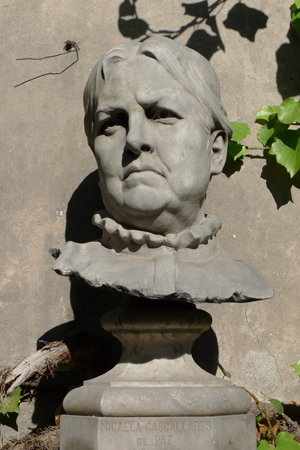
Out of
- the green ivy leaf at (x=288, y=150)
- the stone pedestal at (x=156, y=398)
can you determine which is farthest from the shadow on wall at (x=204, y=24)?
the stone pedestal at (x=156, y=398)

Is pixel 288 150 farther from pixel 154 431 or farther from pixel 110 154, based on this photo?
pixel 154 431

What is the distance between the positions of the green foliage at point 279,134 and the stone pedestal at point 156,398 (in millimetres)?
1126

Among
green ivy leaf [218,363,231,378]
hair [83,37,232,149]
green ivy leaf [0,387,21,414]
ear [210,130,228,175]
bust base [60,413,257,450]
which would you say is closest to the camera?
bust base [60,413,257,450]

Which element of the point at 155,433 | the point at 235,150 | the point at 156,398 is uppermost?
the point at 235,150

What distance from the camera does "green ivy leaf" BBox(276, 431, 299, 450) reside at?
2.94m

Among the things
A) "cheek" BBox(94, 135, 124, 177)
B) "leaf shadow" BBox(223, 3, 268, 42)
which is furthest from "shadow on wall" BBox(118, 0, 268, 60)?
"cheek" BBox(94, 135, 124, 177)

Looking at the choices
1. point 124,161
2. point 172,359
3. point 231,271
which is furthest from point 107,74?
point 172,359

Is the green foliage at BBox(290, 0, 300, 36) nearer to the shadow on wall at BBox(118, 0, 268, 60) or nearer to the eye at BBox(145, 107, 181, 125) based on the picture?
A: the shadow on wall at BBox(118, 0, 268, 60)

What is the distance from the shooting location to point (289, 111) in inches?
137

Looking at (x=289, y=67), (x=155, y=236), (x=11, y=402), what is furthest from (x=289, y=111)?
(x=11, y=402)

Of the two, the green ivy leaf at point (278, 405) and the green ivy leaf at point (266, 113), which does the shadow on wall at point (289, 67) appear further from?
the green ivy leaf at point (278, 405)

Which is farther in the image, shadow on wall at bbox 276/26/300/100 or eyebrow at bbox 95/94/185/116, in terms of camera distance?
shadow on wall at bbox 276/26/300/100

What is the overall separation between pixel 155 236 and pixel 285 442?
3.63ft

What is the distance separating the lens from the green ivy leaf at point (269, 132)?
3.61 m
